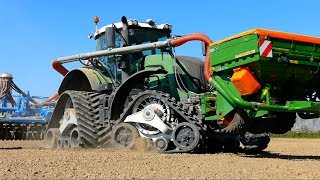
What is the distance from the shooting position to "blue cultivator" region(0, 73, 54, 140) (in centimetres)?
1773

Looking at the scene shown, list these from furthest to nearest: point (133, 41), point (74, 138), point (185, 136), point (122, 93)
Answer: point (74, 138) → point (133, 41) → point (122, 93) → point (185, 136)

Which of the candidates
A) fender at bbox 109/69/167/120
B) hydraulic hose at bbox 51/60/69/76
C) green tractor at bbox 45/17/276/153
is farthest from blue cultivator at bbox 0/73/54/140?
fender at bbox 109/69/167/120

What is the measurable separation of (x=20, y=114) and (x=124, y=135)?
32.6ft

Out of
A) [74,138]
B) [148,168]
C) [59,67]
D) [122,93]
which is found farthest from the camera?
[59,67]

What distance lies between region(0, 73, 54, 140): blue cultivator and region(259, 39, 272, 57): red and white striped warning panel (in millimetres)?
10465

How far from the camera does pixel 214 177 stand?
18.4 feet

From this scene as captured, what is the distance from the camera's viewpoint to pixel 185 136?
8852mm

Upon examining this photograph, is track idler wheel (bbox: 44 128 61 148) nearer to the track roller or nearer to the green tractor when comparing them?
the green tractor

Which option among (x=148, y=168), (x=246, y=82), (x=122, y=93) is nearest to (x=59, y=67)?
(x=122, y=93)

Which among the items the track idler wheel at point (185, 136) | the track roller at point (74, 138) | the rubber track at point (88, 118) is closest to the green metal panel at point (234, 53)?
the track idler wheel at point (185, 136)

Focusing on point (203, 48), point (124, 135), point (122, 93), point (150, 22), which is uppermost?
point (150, 22)

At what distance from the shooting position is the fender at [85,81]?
11.2m

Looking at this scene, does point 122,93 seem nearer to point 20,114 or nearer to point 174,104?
point 174,104

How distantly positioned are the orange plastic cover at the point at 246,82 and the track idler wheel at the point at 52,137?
5.82 metres
